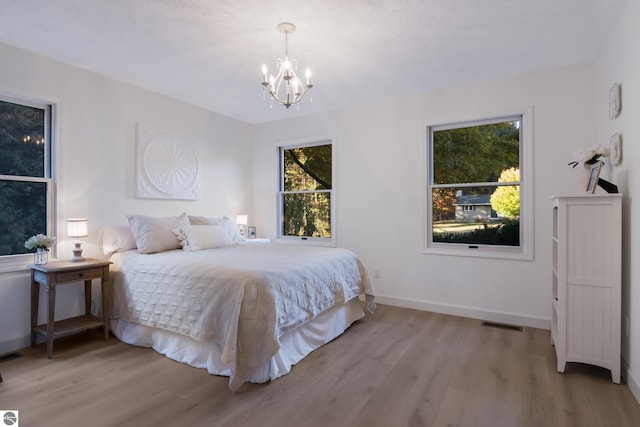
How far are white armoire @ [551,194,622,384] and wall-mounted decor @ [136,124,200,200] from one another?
12.8ft

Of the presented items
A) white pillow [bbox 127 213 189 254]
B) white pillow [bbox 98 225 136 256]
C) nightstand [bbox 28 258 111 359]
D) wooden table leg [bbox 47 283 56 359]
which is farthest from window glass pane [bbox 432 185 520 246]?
wooden table leg [bbox 47 283 56 359]

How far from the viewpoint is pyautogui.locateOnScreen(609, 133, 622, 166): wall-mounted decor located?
2.44m

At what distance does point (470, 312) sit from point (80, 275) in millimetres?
3802

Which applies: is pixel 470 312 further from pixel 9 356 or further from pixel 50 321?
pixel 9 356

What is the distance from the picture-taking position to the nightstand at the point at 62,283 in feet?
8.70

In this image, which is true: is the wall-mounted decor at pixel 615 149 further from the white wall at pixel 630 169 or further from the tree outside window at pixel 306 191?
the tree outside window at pixel 306 191

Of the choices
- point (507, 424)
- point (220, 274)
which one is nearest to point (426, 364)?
point (507, 424)

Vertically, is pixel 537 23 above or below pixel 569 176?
above

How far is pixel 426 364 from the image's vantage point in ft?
8.42

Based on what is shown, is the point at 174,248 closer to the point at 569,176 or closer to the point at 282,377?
the point at 282,377

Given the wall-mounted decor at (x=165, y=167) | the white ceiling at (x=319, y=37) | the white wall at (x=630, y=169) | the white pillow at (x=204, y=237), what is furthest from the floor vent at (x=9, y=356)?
the white wall at (x=630, y=169)

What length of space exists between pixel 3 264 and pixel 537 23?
4644mm

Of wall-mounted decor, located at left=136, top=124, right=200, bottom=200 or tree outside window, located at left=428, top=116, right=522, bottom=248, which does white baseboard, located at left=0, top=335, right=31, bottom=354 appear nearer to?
wall-mounted decor, located at left=136, top=124, right=200, bottom=200

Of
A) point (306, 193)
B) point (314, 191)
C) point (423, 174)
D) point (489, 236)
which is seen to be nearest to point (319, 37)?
point (423, 174)
